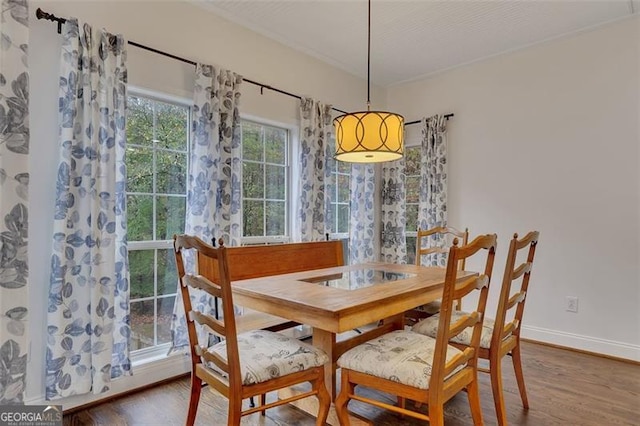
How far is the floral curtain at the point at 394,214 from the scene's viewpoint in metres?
4.25

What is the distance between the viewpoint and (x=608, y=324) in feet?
9.95

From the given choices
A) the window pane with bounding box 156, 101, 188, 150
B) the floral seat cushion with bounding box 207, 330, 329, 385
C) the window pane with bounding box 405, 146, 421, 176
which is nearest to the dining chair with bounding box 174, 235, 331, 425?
the floral seat cushion with bounding box 207, 330, 329, 385

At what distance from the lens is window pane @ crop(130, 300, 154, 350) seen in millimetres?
2533

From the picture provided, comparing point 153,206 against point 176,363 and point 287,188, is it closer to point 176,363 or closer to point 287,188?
point 176,363

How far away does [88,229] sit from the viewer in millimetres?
2117

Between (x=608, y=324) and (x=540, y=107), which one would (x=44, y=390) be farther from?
(x=540, y=107)

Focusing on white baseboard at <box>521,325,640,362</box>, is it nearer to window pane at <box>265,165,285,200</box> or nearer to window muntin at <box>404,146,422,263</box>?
window muntin at <box>404,146,422,263</box>

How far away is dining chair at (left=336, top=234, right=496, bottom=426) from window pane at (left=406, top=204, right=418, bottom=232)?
2603mm

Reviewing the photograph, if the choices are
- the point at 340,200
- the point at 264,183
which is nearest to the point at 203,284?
the point at 264,183

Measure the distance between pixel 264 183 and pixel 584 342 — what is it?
9.83 ft

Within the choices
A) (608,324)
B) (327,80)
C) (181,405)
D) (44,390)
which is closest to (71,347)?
(44,390)

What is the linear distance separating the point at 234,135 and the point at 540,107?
2.72 meters

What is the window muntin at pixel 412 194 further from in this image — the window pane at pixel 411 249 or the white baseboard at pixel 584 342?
the white baseboard at pixel 584 342

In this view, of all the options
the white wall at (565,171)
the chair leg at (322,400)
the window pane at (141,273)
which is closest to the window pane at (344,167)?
the white wall at (565,171)
